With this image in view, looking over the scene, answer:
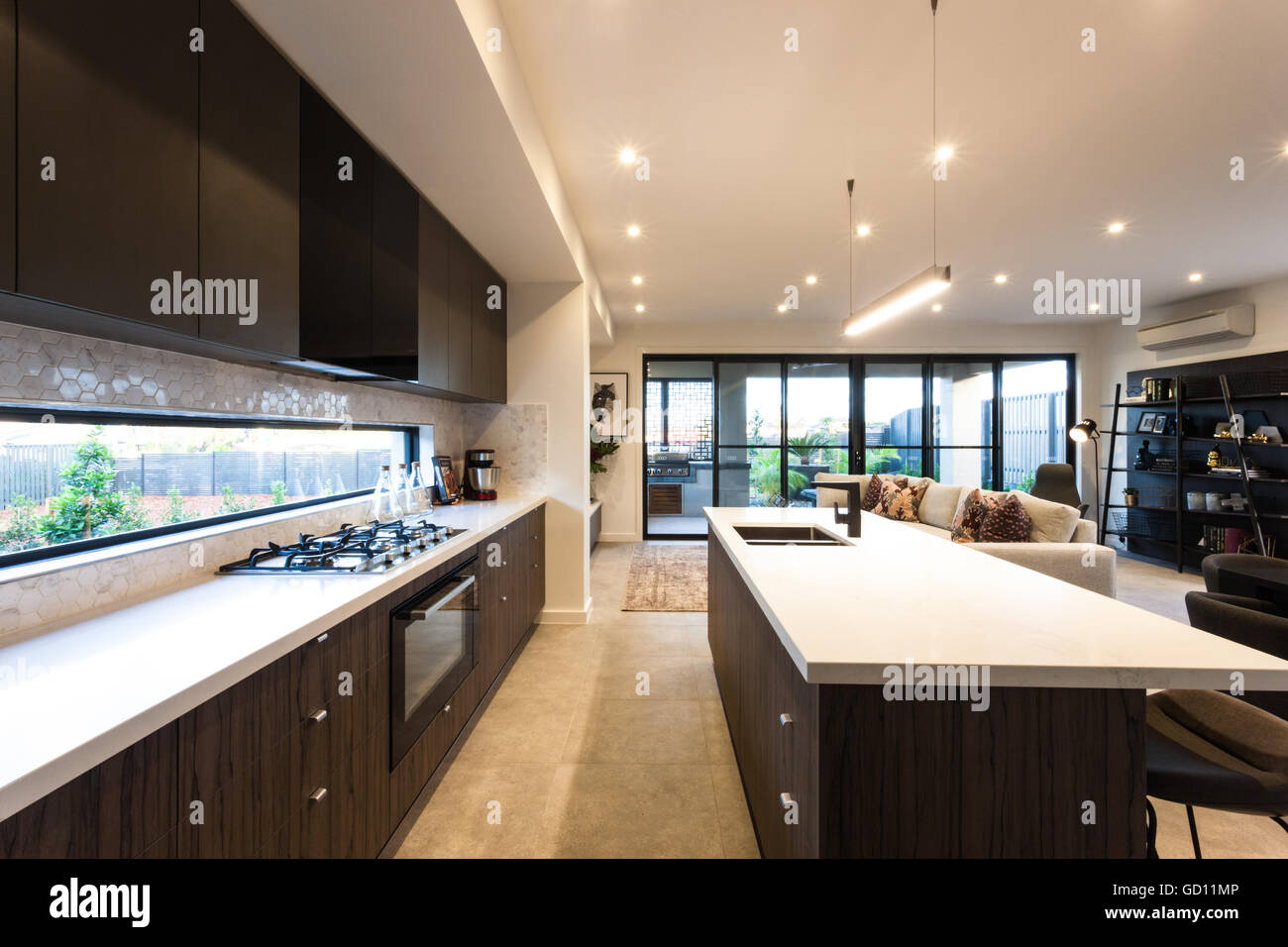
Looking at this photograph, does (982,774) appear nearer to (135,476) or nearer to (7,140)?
(7,140)

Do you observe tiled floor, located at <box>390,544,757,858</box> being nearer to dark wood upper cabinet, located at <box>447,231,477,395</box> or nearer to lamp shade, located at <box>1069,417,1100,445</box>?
dark wood upper cabinet, located at <box>447,231,477,395</box>

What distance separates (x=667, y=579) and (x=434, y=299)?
335 cm

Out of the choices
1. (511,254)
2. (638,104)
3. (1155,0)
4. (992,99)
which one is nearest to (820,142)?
(992,99)

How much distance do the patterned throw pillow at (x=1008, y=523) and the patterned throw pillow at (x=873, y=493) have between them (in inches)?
82.7

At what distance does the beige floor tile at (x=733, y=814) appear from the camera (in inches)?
67.0

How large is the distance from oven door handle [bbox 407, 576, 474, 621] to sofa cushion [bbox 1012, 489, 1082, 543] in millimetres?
3702

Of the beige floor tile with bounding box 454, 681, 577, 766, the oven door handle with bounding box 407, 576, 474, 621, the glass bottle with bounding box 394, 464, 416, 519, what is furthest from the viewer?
the glass bottle with bounding box 394, 464, 416, 519

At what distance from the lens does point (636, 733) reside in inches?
94.7

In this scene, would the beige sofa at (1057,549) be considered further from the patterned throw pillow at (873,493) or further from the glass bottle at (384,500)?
the glass bottle at (384,500)

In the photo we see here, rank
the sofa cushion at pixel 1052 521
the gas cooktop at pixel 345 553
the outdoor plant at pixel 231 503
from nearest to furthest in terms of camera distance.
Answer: the gas cooktop at pixel 345 553 < the outdoor plant at pixel 231 503 < the sofa cushion at pixel 1052 521

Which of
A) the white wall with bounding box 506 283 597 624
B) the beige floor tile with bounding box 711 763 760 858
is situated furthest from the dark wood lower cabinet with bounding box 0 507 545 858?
the white wall with bounding box 506 283 597 624

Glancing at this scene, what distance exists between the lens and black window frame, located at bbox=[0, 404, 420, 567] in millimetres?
1244

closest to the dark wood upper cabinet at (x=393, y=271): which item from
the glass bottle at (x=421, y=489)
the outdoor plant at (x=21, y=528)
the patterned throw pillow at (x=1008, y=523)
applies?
the glass bottle at (x=421, y=489)

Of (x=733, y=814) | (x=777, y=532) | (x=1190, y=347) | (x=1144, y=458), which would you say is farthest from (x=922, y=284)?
(x=1144, y=458)
